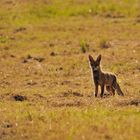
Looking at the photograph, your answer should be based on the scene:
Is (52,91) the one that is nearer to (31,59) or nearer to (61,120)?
(61,120)

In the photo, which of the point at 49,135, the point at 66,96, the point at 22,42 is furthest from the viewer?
the point at 22,42

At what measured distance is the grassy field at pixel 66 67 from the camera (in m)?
15.3

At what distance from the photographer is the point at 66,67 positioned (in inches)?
1025

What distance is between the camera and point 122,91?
20.2m

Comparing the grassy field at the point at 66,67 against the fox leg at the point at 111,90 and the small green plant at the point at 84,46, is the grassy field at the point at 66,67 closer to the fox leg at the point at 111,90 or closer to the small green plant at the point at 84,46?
the small green plant at the point at 84,46

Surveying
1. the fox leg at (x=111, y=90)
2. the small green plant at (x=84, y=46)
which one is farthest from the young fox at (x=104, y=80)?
the small green plant at (x=84, y=46)

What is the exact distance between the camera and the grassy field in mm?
15320

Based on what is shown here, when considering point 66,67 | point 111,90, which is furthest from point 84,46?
point 111,90

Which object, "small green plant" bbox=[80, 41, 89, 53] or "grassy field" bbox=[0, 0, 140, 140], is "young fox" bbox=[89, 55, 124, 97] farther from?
"small green plant" bbox=[80, 41, 89, 53]

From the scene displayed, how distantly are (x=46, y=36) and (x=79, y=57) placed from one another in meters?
5.35

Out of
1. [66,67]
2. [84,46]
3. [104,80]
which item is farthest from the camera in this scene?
[84,46]

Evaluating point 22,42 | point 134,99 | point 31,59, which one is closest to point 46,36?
point 22,42

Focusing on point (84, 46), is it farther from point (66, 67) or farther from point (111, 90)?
point (111, 90)

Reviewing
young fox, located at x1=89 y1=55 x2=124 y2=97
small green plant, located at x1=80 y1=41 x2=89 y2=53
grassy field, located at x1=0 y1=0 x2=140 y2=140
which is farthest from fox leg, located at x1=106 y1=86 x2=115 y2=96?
small green plant, located at x1=80 y1=41 x2=89 y2=53
